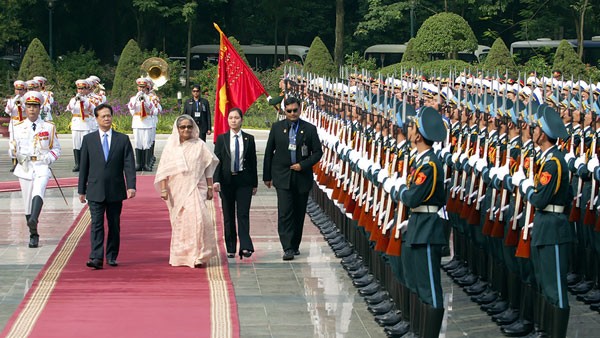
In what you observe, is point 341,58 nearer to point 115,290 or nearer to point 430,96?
point 430,96

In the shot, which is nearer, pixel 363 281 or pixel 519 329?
pixel 519 329

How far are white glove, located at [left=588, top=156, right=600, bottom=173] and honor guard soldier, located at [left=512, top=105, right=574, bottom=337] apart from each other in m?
1.83

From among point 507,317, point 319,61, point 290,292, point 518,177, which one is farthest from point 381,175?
point 319,61

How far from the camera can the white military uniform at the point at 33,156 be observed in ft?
48.1

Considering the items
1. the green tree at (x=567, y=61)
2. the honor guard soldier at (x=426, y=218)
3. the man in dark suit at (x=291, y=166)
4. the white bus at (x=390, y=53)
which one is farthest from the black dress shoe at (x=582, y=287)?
the white bus at (x=390, y=53)

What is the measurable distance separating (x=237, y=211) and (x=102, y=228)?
1457mm

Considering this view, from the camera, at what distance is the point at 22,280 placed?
1255 centimetres

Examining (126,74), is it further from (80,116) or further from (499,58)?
(80,116)

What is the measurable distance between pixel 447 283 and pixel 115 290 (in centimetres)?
305

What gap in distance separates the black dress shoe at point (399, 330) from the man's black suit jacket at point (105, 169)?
3.98 metres

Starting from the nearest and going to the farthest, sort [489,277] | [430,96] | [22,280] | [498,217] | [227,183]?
[498,217]
[489,277]
[22,280]
[227,183]
[430,96]

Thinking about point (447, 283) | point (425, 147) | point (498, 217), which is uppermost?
point (425, 147)

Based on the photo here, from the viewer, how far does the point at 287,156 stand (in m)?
13.9

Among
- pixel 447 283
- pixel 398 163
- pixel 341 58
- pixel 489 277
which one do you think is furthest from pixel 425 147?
pixel 341 58
